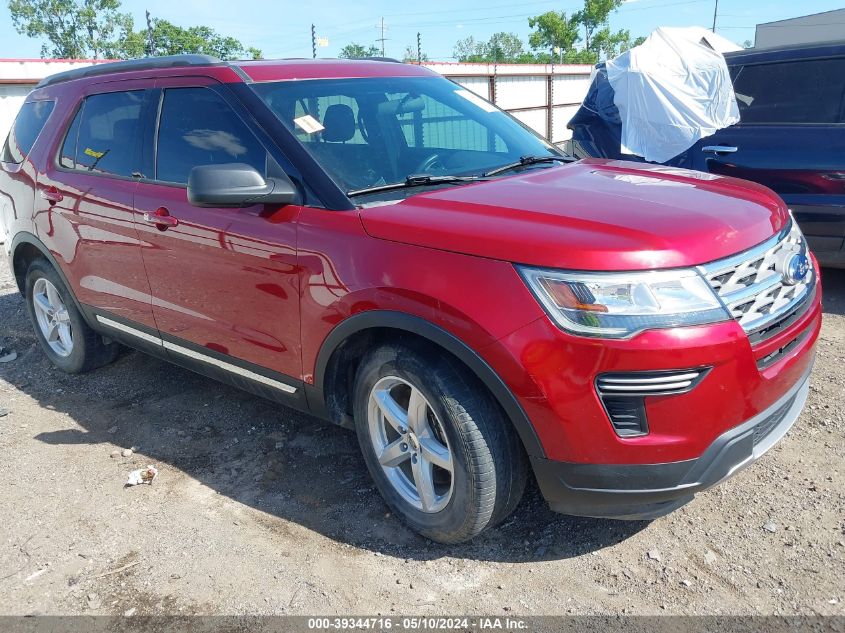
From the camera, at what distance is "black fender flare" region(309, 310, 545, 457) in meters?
2.40

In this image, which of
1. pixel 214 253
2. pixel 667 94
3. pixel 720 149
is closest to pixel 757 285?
pixel 214 253

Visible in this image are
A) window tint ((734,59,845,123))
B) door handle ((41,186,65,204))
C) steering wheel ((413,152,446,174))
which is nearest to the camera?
steering wheel ((413,152,446,174))

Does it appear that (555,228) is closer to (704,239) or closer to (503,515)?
(704,239)

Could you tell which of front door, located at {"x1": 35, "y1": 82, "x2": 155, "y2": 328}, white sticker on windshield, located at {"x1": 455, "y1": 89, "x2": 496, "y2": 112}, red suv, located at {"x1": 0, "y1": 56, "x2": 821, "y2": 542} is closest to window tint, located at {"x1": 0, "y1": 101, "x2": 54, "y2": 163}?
front door, located at {"x1": 35, "y1": 82, "x2": 155, "y2": 328}

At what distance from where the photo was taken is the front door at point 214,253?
3.08 m

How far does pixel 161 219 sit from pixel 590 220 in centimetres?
217

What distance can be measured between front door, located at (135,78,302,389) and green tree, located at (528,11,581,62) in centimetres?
7123

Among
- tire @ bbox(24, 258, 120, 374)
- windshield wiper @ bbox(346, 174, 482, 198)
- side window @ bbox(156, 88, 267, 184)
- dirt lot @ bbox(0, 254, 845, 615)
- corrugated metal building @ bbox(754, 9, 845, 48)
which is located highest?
corrugated metal building @ bbox(754, 9, 845, 48)

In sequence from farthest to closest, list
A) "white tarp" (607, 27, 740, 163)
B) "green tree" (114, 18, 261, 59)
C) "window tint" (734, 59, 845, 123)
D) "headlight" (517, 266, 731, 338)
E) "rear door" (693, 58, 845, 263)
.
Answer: "green tree" (114, 18, 261, 59) < "white tarp" (607, 27, 740, 163) < "window tint" (734, 59, 845, 123) < "rear door" (693, 58, 845, 263) < "headlight" (517, 266, 731, 338)

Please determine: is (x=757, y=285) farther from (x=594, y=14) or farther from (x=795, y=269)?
(x=594, y=14)

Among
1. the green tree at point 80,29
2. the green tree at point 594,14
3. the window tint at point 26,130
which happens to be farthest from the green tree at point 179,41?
the window tint at point 26,130

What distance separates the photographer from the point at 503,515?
272 centimetres

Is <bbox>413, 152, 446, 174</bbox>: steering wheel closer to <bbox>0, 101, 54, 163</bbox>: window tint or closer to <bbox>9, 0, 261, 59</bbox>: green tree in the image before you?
<bbox>0, 101, 54, 163</bbox>: window tint

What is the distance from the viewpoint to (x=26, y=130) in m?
4.84
